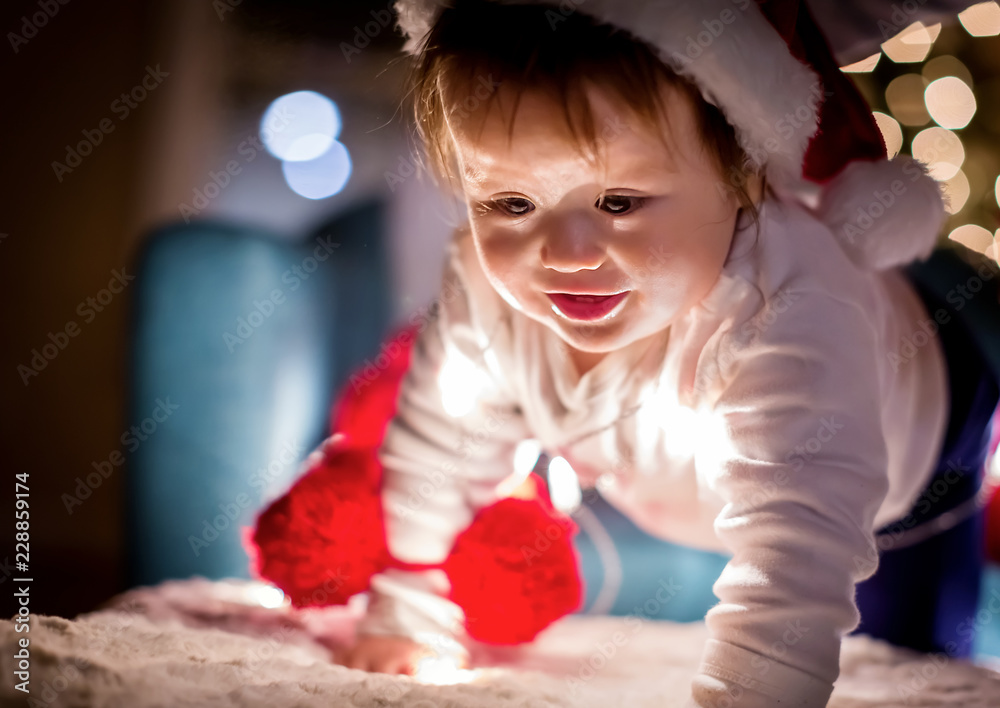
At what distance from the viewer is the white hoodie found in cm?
66

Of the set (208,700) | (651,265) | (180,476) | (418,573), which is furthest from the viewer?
(180,476)

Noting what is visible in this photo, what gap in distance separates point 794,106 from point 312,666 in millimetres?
647

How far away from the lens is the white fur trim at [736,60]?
0.66m

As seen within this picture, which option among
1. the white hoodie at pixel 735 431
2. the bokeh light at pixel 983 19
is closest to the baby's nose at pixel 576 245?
the white hoodie at pixel 735 431

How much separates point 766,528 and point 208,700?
0.43 meters

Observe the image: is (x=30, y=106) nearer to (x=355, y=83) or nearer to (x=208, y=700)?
(x=355, y=83)

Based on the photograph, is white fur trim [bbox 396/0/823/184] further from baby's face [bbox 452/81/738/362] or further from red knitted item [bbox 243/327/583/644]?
red knitted item [bbox 243/327/583/644]

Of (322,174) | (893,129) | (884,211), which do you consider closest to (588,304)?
(884,211)

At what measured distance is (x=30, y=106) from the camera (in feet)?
3.27

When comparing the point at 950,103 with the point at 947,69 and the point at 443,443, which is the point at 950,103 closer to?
the point at 947,69

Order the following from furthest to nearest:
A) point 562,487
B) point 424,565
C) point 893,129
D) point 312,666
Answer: point 893,129 → point 562,487 → point 424,565 → point 312,666

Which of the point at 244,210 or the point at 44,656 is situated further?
the point at 244,210

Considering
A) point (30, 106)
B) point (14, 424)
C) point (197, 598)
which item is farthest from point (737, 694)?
point (30, 106)

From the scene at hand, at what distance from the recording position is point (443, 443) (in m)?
0.96
